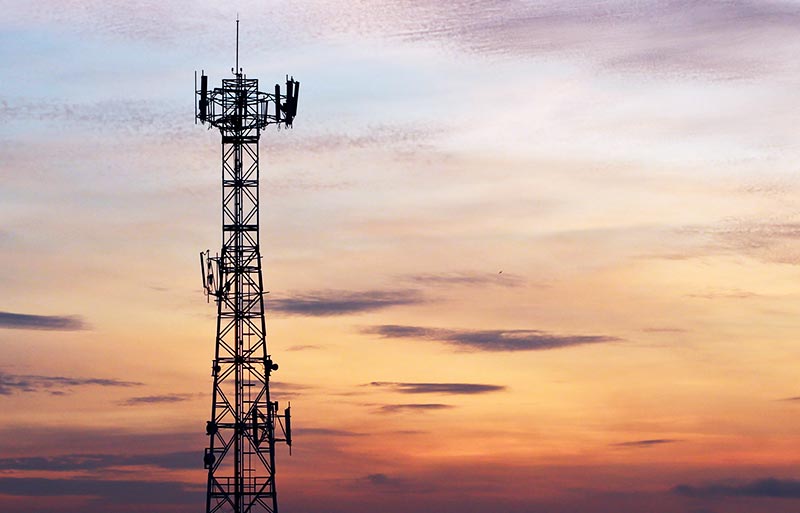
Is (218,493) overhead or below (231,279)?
below

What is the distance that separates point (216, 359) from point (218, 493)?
27.0ft

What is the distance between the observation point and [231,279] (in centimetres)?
14688

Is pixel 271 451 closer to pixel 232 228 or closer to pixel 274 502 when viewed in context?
pixel 274 502

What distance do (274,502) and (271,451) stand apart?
3270 millimetres

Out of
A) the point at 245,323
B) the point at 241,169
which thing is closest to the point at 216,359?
the point at 245,323

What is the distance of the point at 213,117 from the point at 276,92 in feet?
13.8

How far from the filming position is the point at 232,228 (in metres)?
147

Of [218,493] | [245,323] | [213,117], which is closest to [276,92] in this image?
[213,117]

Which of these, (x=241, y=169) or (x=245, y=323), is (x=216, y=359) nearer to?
(x=245, y=323)

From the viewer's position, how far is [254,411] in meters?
146

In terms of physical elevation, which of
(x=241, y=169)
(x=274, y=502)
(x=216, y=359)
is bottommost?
(x=274, y=502)

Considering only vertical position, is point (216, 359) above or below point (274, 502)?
above

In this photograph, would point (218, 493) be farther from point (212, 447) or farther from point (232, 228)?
point (232, 228)

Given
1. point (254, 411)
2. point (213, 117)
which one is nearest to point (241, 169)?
point (213, 117)
